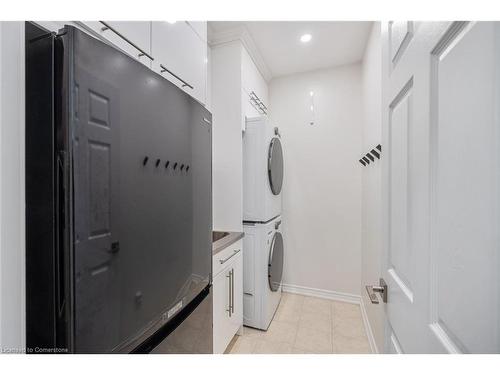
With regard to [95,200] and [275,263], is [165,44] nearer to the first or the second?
[95,200]

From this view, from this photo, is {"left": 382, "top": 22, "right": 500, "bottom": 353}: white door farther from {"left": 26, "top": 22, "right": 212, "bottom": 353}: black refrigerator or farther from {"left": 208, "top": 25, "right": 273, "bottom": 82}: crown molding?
{"left": 208, "top": 25, "right": 273, "bottom": 82}: crown molding

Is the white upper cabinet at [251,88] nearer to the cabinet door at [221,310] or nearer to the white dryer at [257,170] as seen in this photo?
the white dryer at [257,170]

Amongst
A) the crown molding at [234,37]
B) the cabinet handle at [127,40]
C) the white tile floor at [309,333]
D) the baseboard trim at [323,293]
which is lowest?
the white tile floor at [309,333]

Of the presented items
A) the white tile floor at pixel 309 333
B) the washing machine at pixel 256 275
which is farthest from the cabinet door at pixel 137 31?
the white tile floor at pixel 309 333

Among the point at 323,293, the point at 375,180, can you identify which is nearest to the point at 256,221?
the point at 375,180

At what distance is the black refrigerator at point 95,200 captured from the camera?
50 centimetres

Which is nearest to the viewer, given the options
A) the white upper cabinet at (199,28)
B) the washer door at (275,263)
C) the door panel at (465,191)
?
the door panel at (465,191)

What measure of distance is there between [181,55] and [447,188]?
132 centimetres

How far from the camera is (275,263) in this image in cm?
232

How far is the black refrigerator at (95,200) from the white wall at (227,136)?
124 cm

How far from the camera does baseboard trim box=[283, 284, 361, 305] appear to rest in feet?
8.56

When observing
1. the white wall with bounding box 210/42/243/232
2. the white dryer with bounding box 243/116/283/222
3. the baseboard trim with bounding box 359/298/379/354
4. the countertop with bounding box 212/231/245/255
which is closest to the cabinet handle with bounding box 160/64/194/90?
the white wall with bounding box 210/42/243/232
